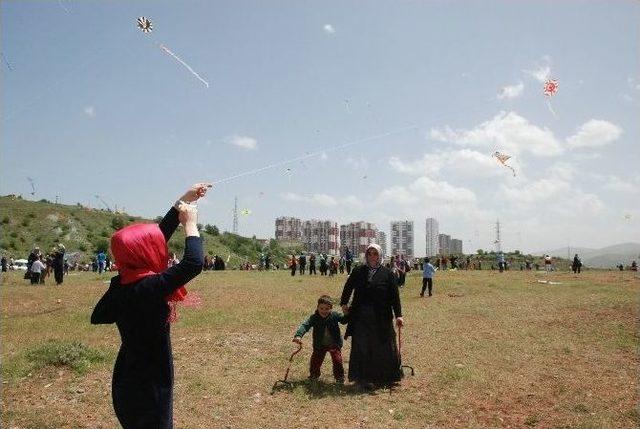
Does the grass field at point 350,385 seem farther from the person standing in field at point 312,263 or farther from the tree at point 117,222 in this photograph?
the tree at point 117,222

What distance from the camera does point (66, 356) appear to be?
1132cm

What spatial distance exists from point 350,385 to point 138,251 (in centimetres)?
719

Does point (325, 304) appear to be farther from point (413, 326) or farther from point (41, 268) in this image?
point (41, 268)

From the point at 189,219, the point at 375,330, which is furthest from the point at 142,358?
the point at 375,330

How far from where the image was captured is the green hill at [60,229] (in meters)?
77.1

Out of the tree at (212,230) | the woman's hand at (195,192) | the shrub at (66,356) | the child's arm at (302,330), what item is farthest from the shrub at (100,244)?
the woman's hand at (195,192)

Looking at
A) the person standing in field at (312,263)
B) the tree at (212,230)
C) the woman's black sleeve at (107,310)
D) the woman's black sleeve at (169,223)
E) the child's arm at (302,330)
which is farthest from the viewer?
the tree at (212,230)

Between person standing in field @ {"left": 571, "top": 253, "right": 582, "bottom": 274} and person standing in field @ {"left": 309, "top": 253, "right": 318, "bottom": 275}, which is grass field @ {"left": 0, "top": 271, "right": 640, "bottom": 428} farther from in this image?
person standing in field @ {"left": 571, "top": 253, "right": 582, "bottom": 274}

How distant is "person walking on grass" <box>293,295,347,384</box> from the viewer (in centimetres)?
1002

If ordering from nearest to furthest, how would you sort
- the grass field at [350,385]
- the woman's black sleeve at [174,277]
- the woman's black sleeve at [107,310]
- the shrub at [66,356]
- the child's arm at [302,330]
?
the woman's black sleeve at [174,277] < the woman's black sleeve at [107,310] < the grass field at [350,385] < the child's arm at [302,330] < the shrub at [66,356]

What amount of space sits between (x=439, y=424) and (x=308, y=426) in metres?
2.14

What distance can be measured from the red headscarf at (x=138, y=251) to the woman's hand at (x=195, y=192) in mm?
685

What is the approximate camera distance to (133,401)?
378cm

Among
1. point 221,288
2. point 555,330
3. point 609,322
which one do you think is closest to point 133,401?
point 555,330
